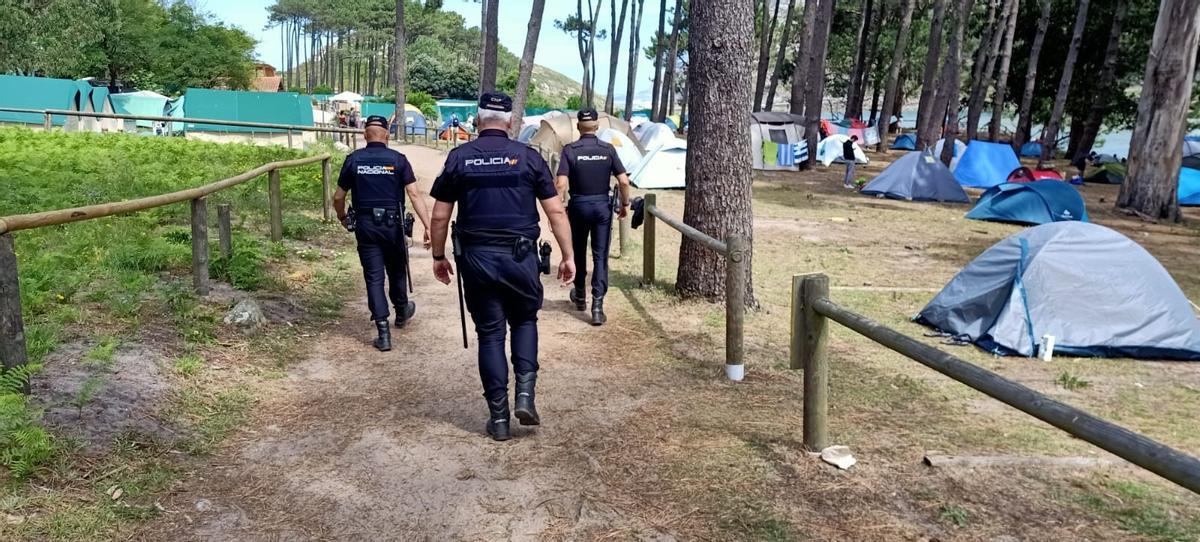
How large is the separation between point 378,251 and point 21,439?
3093mm

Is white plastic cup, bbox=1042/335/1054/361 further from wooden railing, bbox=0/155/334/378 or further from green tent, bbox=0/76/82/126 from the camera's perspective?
green tent, bbox=0/76/82/126

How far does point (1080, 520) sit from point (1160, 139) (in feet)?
50.4

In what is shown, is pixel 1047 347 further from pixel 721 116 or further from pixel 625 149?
pixel 625 149

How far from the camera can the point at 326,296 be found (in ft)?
25.8

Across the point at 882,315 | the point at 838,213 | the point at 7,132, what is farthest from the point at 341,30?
the point at 882,315

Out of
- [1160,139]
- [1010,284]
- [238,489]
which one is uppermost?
[1160,139]

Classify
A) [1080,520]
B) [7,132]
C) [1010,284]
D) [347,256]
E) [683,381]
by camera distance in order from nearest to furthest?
1. [1080,520]
2. [683,381]
3. [1010,284]
4. [347,256]
5. [7,132]

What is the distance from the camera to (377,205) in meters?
6.29

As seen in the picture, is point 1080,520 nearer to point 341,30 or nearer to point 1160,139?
point 1160,139

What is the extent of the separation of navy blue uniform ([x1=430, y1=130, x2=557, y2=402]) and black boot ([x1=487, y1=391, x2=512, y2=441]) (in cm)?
14

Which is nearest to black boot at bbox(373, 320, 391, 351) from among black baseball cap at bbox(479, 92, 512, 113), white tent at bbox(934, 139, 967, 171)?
black baseball cap at bbox(479, 92, 512, 113)

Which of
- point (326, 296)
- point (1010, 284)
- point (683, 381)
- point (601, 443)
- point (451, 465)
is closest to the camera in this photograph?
point (451, 465)

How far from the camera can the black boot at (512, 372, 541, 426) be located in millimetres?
4551

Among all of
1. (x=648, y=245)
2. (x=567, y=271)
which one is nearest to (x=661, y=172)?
(x=648, y=245)
